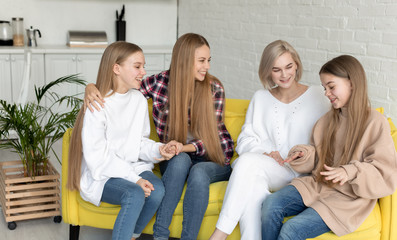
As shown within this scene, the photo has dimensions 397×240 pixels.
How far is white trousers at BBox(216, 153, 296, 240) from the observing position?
86.2 inches

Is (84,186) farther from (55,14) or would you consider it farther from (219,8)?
(55,14)

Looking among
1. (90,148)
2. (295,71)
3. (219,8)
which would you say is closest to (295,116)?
(295,71)

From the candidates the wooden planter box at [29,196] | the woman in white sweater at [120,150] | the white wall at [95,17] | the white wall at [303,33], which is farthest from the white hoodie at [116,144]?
the white wall at [95,17]

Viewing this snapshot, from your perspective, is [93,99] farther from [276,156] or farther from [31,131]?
[276,156]

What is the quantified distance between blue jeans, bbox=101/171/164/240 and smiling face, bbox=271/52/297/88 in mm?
785

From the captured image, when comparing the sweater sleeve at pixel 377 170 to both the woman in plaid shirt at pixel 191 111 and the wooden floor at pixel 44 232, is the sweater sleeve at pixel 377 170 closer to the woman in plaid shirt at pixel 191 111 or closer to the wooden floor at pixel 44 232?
the woman in plaid shirt at pixel 191 111

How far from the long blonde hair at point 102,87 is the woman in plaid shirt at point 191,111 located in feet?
0.24

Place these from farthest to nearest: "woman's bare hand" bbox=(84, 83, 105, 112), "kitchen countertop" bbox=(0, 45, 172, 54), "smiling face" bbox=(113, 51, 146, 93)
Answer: "kitchen countertop" bbox=(0, 45, 172, 54), "smiling face" bbox=(113, 51, 146, 93), "woman's bare hand" bbox=(84, 83, 105, 112)

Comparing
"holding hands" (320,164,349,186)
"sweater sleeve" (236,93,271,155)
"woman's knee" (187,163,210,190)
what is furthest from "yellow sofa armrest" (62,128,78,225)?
"holding hands" (320,164,349,186)

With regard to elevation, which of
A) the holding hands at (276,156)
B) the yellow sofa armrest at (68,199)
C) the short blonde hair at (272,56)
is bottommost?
the yellow sofa armrest at (68,199)

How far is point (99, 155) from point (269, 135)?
0.87m

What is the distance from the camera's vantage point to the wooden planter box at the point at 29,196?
2.86 m

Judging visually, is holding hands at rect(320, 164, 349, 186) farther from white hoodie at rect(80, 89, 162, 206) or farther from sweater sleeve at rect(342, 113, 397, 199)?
white hoodie at rect(80, 89, 162, 206)

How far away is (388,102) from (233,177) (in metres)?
1.13
